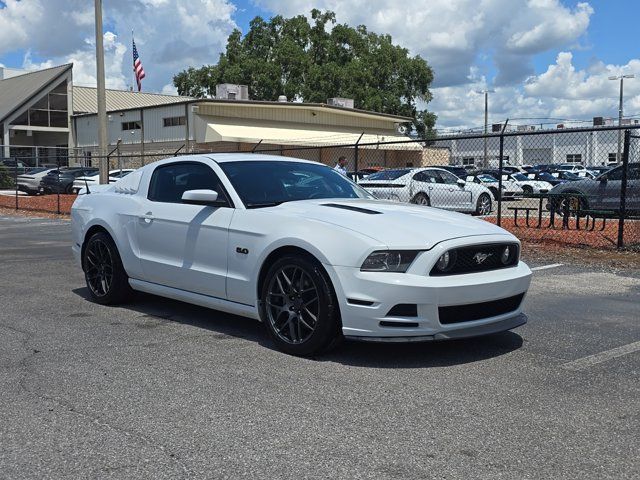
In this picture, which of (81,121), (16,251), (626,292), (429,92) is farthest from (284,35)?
(626,292)

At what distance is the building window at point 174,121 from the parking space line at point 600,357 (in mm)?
35780

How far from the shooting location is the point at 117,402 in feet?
14.0

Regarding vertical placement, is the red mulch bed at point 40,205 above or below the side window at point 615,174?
below

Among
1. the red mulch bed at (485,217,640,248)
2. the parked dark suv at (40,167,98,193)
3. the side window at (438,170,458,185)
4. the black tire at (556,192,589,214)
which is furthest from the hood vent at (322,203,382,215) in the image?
the parked dark suv at (40,167,98,193)

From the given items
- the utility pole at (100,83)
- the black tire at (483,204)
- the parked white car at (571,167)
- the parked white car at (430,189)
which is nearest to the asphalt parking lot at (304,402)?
the parked white car at (430,189)

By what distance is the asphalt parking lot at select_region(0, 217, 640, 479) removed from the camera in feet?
11.3

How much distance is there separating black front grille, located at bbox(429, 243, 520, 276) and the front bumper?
58mm

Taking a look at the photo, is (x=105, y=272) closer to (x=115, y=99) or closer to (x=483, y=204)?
(x=483, y=204)

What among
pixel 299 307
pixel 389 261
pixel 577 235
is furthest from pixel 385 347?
pixel 577 235

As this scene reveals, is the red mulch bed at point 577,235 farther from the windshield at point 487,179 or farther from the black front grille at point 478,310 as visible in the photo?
the windshield at point 487,179

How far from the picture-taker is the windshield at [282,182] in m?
5.98

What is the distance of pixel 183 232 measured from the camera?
6160mm

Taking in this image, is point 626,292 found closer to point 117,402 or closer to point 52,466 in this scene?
point 117,402

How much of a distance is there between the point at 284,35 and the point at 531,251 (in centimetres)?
5641
